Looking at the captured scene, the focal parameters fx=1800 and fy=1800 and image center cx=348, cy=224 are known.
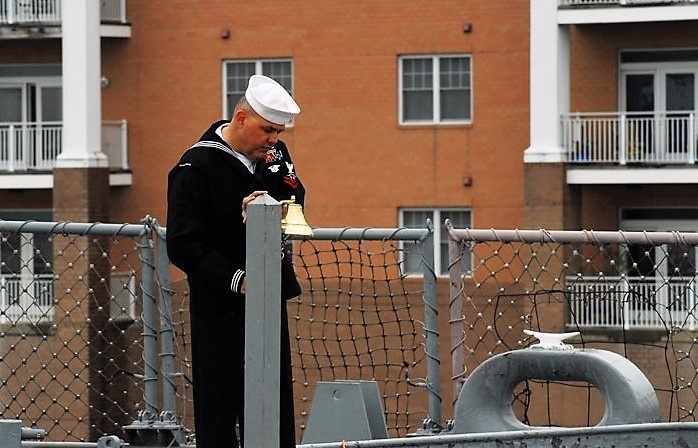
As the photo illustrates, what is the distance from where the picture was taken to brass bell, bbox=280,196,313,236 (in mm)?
6258

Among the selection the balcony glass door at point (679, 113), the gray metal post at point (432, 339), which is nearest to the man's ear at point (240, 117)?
the gray metal post at point (432, 339)

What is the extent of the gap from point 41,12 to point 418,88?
791cm

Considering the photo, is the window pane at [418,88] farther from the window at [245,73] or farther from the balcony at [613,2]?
the balcony at [613,2]

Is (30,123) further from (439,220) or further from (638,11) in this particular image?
(638,11)

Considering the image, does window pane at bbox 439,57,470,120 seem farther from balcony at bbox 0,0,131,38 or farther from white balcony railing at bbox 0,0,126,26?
white balcony railing at bbox 0,0,126,26

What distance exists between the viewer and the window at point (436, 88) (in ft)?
113

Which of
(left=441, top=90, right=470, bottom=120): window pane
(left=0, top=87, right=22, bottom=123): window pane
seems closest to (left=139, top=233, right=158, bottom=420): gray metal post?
(left=441, top=90, right=470, bottom=120): window pane

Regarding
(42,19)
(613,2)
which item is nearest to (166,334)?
(613,2)

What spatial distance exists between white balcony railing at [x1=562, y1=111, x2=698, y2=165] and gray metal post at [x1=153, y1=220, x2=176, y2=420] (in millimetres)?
23768

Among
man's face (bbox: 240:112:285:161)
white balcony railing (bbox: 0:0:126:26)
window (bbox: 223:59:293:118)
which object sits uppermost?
white balcony railing (bbox: 0:0:126:26)

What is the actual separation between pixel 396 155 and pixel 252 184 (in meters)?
28.2

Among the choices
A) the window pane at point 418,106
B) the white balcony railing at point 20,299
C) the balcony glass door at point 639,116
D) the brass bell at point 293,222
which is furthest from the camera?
the window pane at point 418,106

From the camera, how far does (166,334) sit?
9.34m

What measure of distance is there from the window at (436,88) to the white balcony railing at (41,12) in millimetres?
6047
